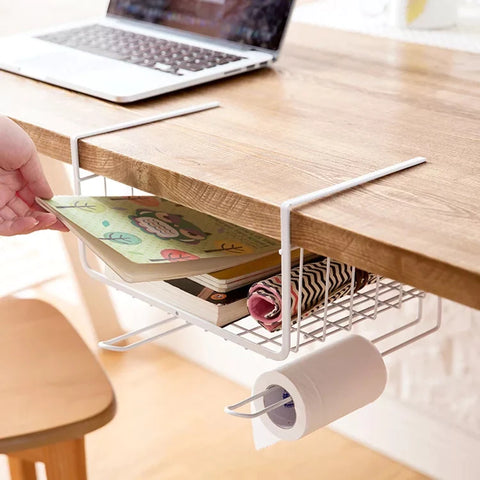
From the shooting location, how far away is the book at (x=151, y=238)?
2.46 feet

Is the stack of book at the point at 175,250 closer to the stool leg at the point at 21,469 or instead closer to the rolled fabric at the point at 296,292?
the rolled fabric at the point at 296,292

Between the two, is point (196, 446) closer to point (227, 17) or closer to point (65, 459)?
point (65, 459)

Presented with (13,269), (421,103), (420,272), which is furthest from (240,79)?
(13,269)

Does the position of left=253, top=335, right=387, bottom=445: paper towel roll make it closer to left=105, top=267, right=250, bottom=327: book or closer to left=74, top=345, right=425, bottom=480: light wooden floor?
left=105, top=267, right=250, bottom=327: book

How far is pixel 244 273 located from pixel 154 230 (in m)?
0.10

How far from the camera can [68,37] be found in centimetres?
116

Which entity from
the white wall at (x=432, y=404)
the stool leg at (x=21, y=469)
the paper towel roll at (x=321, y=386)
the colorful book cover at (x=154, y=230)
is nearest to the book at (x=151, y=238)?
the colorful book cover at (x=154, y=230)

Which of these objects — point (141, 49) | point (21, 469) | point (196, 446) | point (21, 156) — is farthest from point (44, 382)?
point (196, 446)

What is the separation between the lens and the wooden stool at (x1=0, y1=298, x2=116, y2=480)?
0.91 meters

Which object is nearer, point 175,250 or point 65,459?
point 175,250

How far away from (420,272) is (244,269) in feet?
0.90

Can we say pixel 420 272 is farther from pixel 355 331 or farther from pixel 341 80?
pixel 355 331

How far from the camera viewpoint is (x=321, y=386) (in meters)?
0.79

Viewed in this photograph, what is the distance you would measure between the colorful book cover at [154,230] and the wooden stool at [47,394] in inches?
9.1
